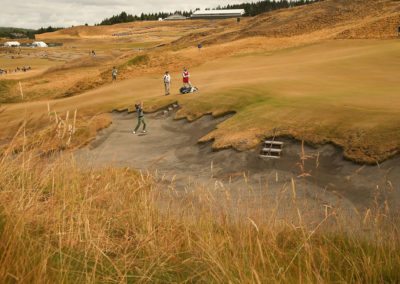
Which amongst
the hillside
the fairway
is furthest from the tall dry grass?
the hillside

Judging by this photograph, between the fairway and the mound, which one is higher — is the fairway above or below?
below

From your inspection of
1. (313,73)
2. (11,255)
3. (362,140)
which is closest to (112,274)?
(11,255)

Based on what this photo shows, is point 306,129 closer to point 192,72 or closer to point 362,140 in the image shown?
point 362,140

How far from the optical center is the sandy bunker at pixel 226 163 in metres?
14.1

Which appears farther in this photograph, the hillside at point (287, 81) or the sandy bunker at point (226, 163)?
the hillside at point (287, 81)

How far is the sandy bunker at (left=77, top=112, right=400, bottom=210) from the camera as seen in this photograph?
46.4ft

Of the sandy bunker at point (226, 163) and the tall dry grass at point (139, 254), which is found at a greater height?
the tall dry grass at point (139, 254)

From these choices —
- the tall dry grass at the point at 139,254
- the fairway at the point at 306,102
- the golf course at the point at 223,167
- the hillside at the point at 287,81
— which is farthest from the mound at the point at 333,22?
the tall dry grass at the point at 139,254

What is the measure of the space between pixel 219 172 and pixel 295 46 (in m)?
44.8

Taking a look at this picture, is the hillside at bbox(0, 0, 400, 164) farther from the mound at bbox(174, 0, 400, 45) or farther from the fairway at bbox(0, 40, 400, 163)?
the mound at bbox(174, 0, 400, 45)

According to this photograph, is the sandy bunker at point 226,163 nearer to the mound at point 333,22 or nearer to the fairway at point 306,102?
the fairway at point 306,102

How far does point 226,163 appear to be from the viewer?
1992 centimetres

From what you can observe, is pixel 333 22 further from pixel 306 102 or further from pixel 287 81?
pixel 306 102

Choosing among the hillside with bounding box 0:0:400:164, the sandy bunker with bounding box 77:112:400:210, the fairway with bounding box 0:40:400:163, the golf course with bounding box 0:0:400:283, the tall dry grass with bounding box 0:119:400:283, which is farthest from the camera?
the hillside with bounding box 0:0:400:164
